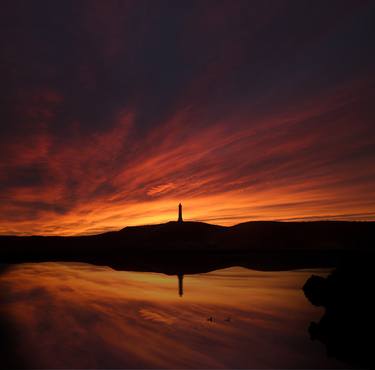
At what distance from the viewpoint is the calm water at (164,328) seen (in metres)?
7.79

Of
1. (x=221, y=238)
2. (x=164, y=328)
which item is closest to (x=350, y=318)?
(x=164, y=328)

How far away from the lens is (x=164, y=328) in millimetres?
10336

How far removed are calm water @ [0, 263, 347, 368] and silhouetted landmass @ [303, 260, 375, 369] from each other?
19.1 inches

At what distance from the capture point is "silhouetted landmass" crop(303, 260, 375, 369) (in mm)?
8250

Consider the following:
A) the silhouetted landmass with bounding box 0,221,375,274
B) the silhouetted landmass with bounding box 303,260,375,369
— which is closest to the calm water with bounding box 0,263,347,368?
the silhouetted landmass with bounding box 303,260,375,369

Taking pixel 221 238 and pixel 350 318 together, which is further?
pixel 221 238

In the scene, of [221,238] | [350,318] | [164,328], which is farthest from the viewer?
[221,238]

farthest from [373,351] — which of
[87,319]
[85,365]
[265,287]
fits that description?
[265,287]

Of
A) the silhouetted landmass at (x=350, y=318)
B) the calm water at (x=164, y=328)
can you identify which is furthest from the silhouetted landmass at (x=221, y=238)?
the silhouetted landmass at (x=350, y=318)

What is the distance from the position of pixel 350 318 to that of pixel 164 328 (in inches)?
238

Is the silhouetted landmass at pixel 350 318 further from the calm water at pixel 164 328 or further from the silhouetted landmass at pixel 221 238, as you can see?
the silhouetted landmass at pixel 221 238

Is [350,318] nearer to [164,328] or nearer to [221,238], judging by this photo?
[164,328]

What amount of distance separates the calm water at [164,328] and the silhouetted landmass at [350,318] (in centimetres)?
49

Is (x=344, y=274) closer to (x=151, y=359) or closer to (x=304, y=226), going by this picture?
(x=151, y=359)
